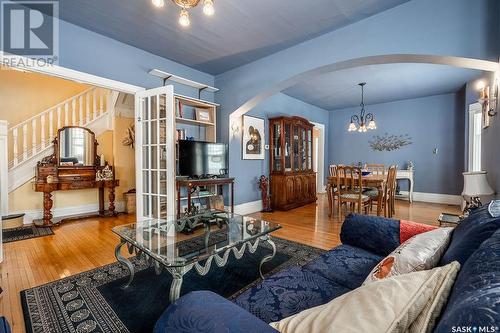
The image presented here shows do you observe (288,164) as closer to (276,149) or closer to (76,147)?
(276,149)

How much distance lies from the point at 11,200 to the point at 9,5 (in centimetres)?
300

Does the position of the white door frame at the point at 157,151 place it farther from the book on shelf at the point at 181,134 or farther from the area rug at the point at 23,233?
the area rug at the point at 23,233

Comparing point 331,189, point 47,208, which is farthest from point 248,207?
point 47,208

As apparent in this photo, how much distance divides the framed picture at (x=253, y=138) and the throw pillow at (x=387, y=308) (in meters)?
4.00

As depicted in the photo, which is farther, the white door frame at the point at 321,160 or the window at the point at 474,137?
the white door frame at the point at 321,160

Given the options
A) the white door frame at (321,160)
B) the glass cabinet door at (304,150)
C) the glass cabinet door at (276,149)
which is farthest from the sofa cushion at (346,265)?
the white door frame at (321,160)

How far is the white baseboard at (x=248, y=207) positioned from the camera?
4.50 metres

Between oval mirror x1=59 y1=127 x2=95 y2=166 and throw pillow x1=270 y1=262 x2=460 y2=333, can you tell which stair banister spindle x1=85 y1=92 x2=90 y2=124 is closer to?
oval mirror x1=59 y1=127 x2=95 y2=166

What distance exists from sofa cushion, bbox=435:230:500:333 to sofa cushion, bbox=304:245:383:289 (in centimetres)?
70

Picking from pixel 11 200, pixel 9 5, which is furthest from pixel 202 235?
pixel 11 200

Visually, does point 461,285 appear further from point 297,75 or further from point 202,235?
point 297,75

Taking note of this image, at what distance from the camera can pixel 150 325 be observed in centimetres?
154

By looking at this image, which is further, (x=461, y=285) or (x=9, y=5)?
(x=9, y=5)

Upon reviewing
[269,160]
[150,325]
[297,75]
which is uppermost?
[297,75]
